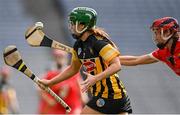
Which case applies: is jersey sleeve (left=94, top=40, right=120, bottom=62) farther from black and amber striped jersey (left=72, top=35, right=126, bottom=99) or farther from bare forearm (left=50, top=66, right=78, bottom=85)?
bare forearm (left=50, top=66, right=78, bottom=85)

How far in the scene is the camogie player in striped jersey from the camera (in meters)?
6.39

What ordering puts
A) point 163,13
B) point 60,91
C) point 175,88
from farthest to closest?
point 163,13 < point 175,88 < point 60,91

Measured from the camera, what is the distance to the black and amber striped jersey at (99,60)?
638 cm

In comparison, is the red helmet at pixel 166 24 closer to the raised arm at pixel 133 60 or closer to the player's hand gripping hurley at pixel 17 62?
the raised arm at pixel 133 60

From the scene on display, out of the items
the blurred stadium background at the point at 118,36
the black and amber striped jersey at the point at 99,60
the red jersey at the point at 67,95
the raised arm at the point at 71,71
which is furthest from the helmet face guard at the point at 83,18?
the blurred stadium background at the point at 118,36

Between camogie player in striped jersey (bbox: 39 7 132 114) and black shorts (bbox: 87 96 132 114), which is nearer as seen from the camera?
camogie player in striped jersey (bbox: 39 7 132 114)

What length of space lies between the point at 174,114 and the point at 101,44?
6.80 m

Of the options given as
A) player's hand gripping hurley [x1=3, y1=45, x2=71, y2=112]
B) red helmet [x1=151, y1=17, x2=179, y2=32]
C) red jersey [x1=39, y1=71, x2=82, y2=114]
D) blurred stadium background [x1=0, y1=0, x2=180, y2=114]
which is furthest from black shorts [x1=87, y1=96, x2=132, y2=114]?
blurred stadium background [x1=0, y1=0, x2=180, y2=114]

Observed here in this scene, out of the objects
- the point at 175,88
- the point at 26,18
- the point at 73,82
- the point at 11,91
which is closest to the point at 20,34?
the point at 26,18

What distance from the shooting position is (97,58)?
21.2 ft

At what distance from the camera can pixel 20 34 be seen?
14.6 m

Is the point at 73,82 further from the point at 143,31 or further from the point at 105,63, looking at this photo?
the point at 143,31

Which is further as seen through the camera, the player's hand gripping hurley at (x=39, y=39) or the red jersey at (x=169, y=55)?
the player's hand gripping hurley at (x=39, y=39)

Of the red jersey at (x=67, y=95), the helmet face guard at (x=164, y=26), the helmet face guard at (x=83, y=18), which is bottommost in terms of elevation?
the red jersey at (x=67, y=95)
